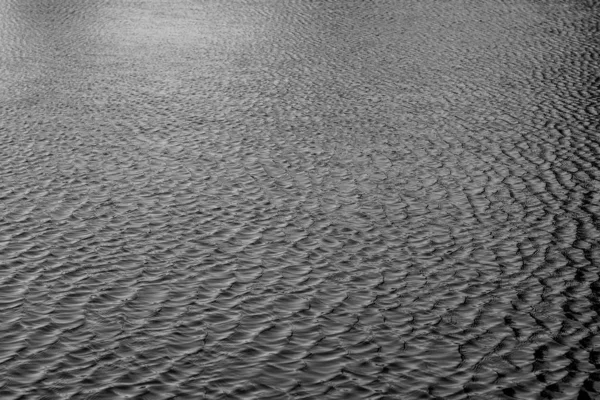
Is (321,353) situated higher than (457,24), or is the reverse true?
(457,24)

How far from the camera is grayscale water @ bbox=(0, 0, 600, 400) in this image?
8.56 m

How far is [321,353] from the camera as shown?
8773 mm

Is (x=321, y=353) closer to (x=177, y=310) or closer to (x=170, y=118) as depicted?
(x=177, y=310)

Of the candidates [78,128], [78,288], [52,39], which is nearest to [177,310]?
[78,288]

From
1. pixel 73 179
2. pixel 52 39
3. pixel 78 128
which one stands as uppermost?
pixel 52 39

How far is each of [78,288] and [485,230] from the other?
553 centimetres

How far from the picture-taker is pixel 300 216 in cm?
1211

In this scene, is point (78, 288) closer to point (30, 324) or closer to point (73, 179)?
point (30, 324)

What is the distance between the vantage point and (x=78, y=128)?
15391 mm

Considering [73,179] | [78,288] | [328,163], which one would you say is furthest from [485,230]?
[73,179]

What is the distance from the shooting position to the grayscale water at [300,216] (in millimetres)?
8562

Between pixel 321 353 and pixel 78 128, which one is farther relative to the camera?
pixel 78 128

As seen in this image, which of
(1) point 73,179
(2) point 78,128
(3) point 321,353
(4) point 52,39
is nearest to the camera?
(3) point 321,353

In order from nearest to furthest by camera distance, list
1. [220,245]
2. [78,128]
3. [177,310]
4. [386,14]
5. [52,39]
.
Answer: [177,310] → [220,245] → [78,128] → [52,39] → [386,14]
